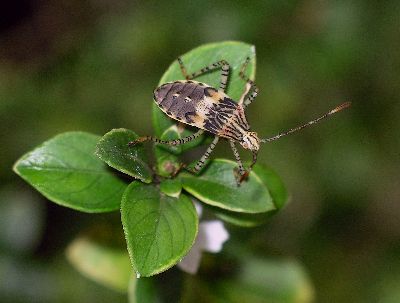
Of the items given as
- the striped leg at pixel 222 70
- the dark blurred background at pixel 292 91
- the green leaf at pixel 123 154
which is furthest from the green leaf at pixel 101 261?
the dark blurred background at pixel 292 91

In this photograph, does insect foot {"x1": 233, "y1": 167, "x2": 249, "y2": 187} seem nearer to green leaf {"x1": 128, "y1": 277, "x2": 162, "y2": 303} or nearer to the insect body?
the insect body

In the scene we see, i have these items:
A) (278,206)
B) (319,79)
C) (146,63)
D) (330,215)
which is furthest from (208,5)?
(278,206)

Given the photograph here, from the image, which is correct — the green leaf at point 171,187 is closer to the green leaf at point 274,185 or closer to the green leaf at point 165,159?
the green leaf at point 165,159

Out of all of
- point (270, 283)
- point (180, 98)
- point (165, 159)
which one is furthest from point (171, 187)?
point (270, 283)

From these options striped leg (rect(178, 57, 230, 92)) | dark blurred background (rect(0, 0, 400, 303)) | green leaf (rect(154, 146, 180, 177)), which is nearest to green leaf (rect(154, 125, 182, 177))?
green leaf (rect(154, 146, 180, 177))

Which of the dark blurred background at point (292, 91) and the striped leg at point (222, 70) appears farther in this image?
the dark blurred background at point (292, 91)
